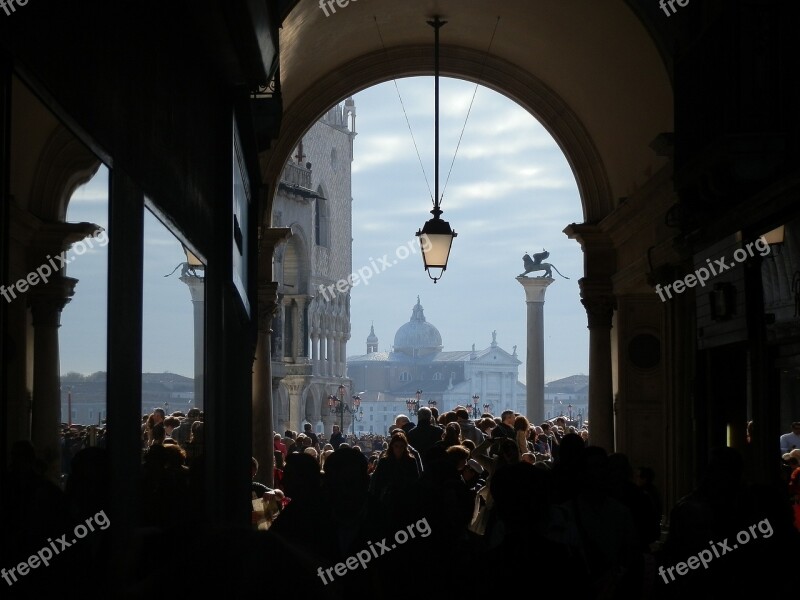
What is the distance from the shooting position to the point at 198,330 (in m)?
6.18

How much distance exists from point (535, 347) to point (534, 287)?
6.03 feet

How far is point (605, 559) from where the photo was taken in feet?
18.3

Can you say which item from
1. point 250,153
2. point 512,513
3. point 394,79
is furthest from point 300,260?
point 512,513

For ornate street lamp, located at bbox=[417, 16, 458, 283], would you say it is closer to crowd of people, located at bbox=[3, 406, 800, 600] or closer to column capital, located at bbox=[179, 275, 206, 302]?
crowd of people, located at bbox=[3, 406, 800, 600]

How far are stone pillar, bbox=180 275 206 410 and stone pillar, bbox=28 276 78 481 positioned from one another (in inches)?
111

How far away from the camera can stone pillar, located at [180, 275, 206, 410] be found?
19.4 ft

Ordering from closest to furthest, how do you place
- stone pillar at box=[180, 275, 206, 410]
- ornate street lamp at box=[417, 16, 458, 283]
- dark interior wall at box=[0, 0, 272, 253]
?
dark interior wall at box=[0, 0, 272, 253] < stone pillar at box=[180, 275, 206, 410] < ornate street lamp at box=[417, 16, 458, 283]

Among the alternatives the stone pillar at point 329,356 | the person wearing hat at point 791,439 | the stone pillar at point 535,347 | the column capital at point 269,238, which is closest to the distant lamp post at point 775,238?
the person wearing hat at point 791,439

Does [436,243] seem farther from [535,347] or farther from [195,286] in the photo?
[535,347]

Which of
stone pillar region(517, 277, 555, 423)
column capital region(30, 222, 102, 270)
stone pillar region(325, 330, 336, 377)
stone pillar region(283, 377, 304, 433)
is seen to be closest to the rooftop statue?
stone pillar region(517, 277, 555, 423)

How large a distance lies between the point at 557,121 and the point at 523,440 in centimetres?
397

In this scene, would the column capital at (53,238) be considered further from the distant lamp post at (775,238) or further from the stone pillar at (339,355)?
the stone pillar at (339,355)

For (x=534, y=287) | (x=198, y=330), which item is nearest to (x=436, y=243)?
(x=198, y=330)

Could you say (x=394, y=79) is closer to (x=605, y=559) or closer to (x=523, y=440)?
(x=523, y=440)
